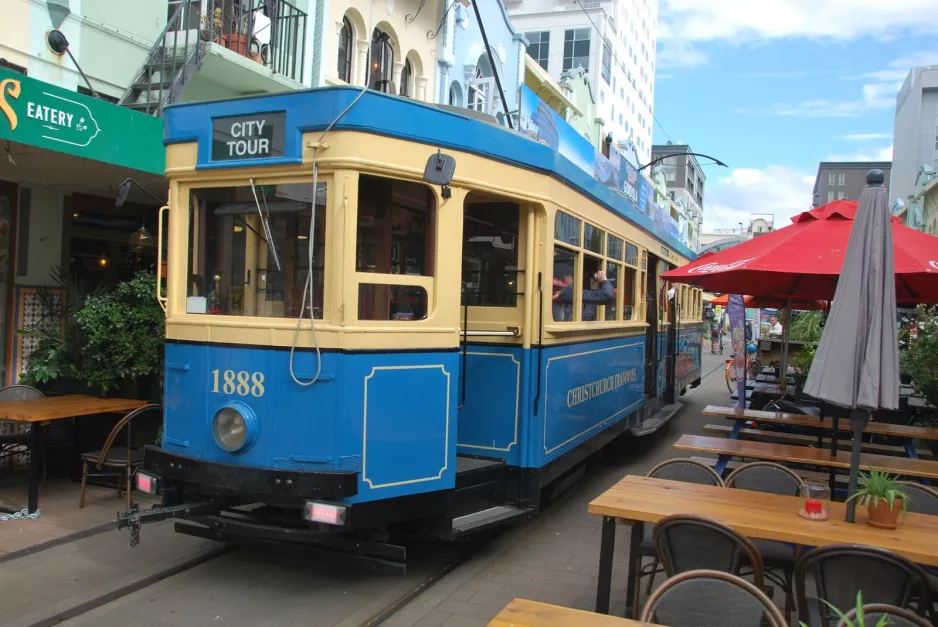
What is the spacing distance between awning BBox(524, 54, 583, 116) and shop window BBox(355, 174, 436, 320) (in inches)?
667

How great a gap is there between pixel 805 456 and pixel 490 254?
293 cm

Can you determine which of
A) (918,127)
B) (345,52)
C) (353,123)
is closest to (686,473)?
(353,123)

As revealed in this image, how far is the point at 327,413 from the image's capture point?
4.51m

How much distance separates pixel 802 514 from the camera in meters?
4.18

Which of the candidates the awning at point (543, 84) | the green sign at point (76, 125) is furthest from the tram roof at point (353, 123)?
the awning at point (543, 84)

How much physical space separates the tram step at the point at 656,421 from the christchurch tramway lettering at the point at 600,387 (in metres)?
0.60

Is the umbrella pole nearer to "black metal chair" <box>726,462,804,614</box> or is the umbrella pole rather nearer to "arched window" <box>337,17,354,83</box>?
"black metal chair" <box>726,462,804,614</box>

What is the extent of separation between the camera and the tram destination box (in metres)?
4.71

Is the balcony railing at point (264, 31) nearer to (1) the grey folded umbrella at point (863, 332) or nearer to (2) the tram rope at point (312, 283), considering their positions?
(2) the tram rope at point (312, 283)

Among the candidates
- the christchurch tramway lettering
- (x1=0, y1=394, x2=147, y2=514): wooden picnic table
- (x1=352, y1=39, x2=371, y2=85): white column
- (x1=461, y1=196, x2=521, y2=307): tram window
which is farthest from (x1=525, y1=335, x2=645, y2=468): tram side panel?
(x1=352, y1=39, x2=371, y2=85): white column

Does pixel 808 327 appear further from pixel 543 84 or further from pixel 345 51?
pixel 543 84

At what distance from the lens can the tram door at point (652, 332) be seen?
10.4 metres

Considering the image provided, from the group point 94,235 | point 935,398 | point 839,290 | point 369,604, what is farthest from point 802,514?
point 94,235

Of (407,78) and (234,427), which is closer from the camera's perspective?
(234,427)
